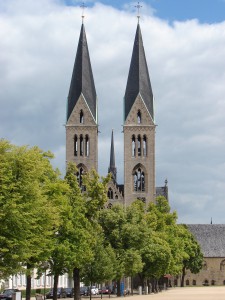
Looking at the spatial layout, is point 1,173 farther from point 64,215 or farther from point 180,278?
Answer: point 180,278

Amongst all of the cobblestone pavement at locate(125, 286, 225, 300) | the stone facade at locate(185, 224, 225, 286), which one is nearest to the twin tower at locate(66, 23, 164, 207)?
the cobblestone pavement at locate(125, 286, 225, 300)

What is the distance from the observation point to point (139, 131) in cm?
13538

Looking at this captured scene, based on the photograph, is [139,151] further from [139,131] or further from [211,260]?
[211,260]

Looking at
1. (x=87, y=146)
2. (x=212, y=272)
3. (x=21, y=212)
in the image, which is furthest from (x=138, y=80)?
(x=21, y=212)

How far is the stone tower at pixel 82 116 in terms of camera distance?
A: 134 m

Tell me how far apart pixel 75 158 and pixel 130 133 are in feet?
35.2

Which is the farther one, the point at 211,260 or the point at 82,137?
the point at 211,260

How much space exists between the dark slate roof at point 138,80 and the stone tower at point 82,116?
629 centimetres

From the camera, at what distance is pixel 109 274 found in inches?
2714

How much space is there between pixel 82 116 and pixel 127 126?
817cm

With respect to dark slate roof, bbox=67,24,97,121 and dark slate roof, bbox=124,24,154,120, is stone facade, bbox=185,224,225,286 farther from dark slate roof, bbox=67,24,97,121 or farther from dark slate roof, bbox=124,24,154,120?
dark slate roof, bbox=67,24,97,121

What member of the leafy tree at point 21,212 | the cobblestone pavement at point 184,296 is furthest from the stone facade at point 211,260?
the leafy tree at point 21,212

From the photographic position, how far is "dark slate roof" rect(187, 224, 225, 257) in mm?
171750

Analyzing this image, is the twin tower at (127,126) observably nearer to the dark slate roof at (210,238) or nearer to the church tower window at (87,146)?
the church tower window at (87,146)
